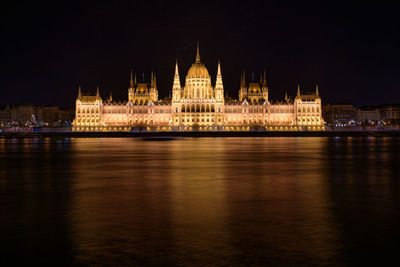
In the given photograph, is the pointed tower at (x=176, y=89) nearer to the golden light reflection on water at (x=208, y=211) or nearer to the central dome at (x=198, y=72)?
the central dome at (x=198, y=72)

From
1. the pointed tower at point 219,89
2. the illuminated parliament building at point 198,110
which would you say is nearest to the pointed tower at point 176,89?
the illuminated parliament building at point 198,110

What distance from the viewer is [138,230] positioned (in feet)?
37.2

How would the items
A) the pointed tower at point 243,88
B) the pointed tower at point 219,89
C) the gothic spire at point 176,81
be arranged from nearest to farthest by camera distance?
the pointed tower at point 219,89
the gothic spire at point 176,81
the pointed tower at point 243,88

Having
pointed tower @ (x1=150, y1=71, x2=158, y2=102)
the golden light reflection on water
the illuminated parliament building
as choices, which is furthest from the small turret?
the golden light reflection on water

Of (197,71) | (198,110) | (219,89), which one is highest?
(197,71)

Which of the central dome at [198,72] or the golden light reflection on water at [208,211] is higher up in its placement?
the central dome at [198,72]

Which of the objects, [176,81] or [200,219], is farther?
[176,81]

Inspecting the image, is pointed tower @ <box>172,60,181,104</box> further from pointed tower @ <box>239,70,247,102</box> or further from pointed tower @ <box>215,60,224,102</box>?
pointed tower @ <box>239,70,247,102</box>

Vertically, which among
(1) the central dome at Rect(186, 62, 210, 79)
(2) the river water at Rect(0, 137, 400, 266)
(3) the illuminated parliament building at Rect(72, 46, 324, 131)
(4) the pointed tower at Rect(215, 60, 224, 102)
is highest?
(1) the central dome at Rect(186, 62, 210, 79)

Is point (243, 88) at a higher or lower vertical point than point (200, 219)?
higher

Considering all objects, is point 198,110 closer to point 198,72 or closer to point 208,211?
point 198,72

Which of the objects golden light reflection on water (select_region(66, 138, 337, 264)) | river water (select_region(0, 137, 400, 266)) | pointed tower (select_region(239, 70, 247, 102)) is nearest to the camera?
river water (select_region(0, 137, 400, 266))

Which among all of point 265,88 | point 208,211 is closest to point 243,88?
point 265,88

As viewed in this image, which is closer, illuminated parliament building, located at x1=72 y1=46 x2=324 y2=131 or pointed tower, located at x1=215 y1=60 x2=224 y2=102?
illuminated parliament building, located at x1=72 y1=46 x2=324 y2=131
